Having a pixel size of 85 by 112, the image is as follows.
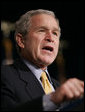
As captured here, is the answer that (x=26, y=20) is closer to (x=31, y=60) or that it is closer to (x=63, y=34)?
(x=31, y=60)

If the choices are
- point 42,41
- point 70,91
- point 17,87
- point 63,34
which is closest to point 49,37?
point 42,41

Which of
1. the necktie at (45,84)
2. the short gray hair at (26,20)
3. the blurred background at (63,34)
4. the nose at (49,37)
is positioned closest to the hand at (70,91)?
the necktie at (45,84)

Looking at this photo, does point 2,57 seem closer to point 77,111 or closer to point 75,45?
point 75,45

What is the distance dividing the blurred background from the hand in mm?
3553

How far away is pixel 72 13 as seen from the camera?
4.67 m

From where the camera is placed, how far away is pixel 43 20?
119 cm

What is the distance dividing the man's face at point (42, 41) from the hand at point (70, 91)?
0.43 meters

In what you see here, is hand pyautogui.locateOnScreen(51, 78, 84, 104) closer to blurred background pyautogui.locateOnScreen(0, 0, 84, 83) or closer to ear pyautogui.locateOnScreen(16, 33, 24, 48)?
ear pyautogui.locateOnScreen(16, 33, 24, 48)

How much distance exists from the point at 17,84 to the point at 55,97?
0.86 feet

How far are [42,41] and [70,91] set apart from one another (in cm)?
52

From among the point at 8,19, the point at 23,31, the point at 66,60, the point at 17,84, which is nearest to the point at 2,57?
the point at 8,19

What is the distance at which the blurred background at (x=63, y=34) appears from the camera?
14.3 feet

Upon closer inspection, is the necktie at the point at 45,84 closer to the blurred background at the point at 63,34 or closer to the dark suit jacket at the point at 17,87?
the dark suit jacket at the point at 17,87

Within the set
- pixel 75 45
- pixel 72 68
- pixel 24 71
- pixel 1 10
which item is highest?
pixel 24 71
